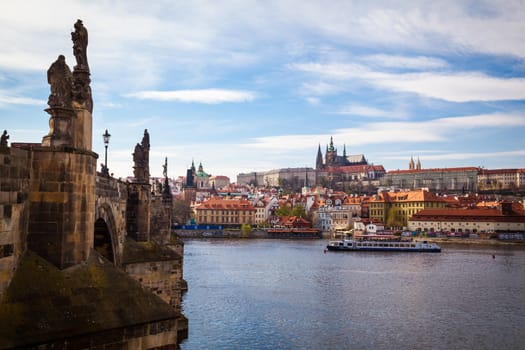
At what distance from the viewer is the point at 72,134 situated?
1165cm

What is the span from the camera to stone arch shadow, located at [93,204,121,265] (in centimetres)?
1843

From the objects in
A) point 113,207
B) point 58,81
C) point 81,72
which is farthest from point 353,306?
point 58,81

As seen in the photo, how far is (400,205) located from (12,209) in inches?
6159

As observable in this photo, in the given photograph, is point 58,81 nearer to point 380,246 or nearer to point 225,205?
point 380,246

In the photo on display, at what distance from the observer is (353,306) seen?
3869cm

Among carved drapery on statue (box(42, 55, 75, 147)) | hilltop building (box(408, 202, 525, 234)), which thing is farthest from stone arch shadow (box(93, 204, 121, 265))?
hilltop building (box(408, 202, 525, 234))

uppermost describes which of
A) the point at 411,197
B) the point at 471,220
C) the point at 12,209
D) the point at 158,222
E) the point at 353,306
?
the point at 12,209

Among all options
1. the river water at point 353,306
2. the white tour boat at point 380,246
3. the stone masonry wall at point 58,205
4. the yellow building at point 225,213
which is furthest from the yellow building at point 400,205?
the stone masonry wall at point 58,205

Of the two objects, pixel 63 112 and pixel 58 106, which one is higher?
pixel 58 106

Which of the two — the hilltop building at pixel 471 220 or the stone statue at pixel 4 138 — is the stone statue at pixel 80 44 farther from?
the hilltop building at pixel 471 220

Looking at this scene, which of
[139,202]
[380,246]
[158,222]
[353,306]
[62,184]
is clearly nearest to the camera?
[62,184]

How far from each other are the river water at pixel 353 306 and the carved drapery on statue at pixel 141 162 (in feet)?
26.5

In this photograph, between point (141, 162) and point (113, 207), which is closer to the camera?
point (113, 207)

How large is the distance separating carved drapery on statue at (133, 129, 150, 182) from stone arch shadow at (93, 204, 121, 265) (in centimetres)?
574
